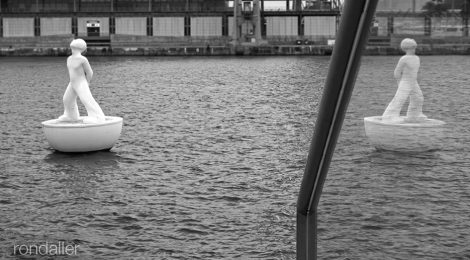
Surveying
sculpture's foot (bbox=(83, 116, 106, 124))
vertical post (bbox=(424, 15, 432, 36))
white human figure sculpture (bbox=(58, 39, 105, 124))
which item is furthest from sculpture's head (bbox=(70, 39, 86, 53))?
vertical post (bbox=(424, 15, 432, 36))

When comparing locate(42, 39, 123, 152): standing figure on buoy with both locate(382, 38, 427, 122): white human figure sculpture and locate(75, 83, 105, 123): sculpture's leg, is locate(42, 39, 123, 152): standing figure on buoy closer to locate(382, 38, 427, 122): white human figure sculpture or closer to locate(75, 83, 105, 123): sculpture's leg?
locate(75, 83, 105, 123): sculpture's leg

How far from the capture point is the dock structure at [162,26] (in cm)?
8281

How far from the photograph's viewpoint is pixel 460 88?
4.53 ft

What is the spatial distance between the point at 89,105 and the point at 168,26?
7278 centimetres

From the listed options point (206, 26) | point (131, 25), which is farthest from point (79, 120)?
point (131, 25)

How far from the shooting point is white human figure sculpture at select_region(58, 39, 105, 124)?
46.3 feet

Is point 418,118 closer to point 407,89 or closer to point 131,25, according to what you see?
point 407,89

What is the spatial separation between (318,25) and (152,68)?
102 ft

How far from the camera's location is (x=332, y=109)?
133 cm

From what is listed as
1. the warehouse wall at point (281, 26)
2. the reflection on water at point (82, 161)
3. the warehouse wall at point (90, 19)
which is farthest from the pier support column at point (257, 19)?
the reflection on water at point (82, 161)

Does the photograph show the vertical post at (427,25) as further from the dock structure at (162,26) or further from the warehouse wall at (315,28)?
the warehouse wall at (315,28)

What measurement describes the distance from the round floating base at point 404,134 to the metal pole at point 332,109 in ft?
0.31

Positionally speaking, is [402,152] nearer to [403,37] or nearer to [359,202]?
[359,202]

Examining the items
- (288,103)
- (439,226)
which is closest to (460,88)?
(439,226)
